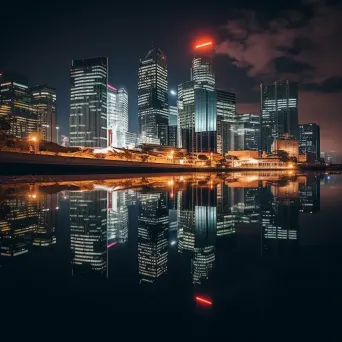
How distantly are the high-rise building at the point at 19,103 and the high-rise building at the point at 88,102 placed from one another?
24.4 metres

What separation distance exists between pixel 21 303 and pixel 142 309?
118 cm

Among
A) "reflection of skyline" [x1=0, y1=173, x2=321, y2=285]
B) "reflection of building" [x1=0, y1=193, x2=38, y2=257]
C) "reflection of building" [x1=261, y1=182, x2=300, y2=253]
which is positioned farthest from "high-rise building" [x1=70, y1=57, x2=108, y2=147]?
"reflection of building" [x1=261, y1=182, x2=300, y2=253]

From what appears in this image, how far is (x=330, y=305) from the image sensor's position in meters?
2.61

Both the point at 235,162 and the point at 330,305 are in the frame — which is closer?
the point at 330,305

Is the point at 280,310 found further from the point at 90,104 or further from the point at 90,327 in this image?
the point at 90,104

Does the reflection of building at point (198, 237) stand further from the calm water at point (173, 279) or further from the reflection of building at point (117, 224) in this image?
the reflection of building at point (117, 224)

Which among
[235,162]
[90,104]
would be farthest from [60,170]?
[90,104]

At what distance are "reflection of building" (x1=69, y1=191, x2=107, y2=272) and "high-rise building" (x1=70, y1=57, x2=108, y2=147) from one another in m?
181

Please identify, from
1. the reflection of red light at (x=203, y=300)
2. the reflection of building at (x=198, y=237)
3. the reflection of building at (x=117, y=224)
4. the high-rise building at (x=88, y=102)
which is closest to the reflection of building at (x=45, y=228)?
the reflection of building at (x=117, y=224)

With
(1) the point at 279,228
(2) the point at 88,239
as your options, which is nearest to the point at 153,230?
(2) the point at 88,239

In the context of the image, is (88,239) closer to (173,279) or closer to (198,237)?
(198,237)

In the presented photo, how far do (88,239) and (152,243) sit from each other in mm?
1262

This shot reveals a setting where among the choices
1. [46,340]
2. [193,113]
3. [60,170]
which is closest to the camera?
[46,340]

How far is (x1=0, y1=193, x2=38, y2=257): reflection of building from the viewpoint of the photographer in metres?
4.84
